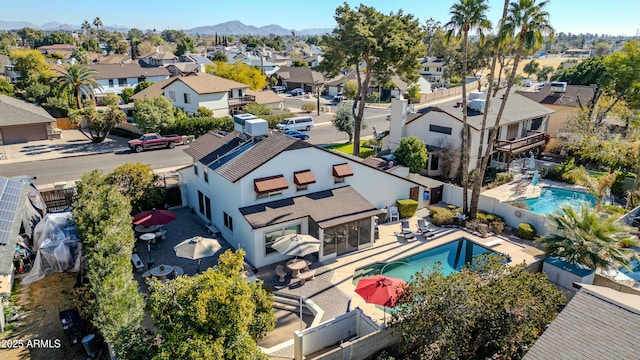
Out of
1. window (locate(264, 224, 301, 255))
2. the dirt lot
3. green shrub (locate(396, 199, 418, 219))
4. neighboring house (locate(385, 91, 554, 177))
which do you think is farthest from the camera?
neighboring house (locate(385, 91, 554, 177))

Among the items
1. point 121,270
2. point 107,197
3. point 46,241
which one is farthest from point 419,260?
point 46,241

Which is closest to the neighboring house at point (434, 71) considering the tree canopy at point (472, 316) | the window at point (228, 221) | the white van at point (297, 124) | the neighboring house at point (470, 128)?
the white van at point (297, 124)

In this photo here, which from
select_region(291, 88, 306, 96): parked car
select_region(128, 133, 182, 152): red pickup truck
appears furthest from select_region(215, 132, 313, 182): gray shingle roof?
select_region(291, 88, 306, 96): parked car

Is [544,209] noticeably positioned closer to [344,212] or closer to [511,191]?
[511,191]

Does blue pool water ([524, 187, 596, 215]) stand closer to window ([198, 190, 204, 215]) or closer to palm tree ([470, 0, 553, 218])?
palm tree ([470, 0, 553, 218])

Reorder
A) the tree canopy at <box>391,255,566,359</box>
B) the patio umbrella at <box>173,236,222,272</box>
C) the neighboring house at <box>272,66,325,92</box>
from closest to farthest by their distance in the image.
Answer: the tree canopy at <box>391,255,566,359</box>
the patio umbrella at <box>173,236,222,272</box>
the neighboring house at <box>272,66,325,92</box>

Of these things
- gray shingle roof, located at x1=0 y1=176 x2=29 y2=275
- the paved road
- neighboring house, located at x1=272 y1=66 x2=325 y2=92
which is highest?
neighboring house, located at x1=272 y1=66 x2=325 y2=92
